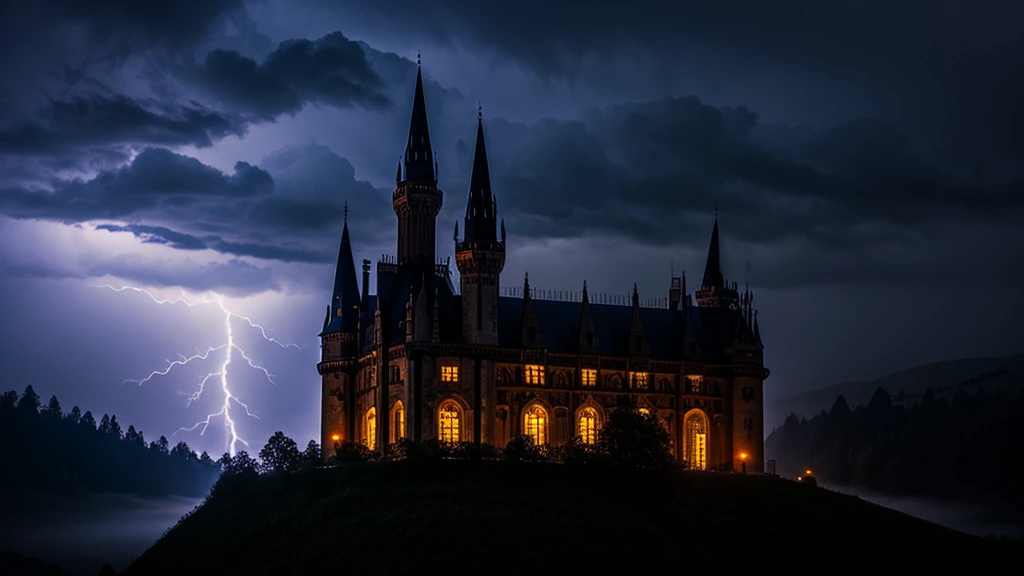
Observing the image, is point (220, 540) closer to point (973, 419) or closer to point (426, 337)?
point (426, 337)

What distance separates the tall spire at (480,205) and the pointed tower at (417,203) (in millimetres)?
4985

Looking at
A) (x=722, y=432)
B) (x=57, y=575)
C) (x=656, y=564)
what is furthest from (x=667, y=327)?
(x=57, y=575)

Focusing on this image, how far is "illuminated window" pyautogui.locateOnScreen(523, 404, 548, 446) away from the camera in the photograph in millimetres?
134250

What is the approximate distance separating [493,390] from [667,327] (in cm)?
2152

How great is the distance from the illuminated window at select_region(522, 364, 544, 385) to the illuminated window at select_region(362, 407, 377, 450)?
13.3 metres

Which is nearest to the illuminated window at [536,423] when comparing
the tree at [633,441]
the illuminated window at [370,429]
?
the tree at [633,441]

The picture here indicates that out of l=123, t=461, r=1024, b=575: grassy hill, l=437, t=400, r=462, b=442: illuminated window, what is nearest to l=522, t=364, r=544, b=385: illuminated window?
l=437, t=400, r=462, b=442: illuminated window

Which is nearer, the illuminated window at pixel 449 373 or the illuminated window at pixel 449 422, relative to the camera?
the illuminated window at pixel 449 422

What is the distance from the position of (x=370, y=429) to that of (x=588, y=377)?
19698mm

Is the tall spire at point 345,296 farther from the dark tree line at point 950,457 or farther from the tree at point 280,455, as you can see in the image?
the dark tree line at point 950,457

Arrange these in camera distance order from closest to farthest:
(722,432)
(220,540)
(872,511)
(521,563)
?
(521,563)
(220,540)
(872,511)
(722,432)

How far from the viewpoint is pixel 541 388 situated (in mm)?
135375

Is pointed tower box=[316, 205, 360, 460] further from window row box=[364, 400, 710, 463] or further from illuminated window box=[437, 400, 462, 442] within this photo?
illuminated window box=[437, 400, 462, 442]

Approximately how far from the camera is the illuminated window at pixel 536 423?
134 meters
